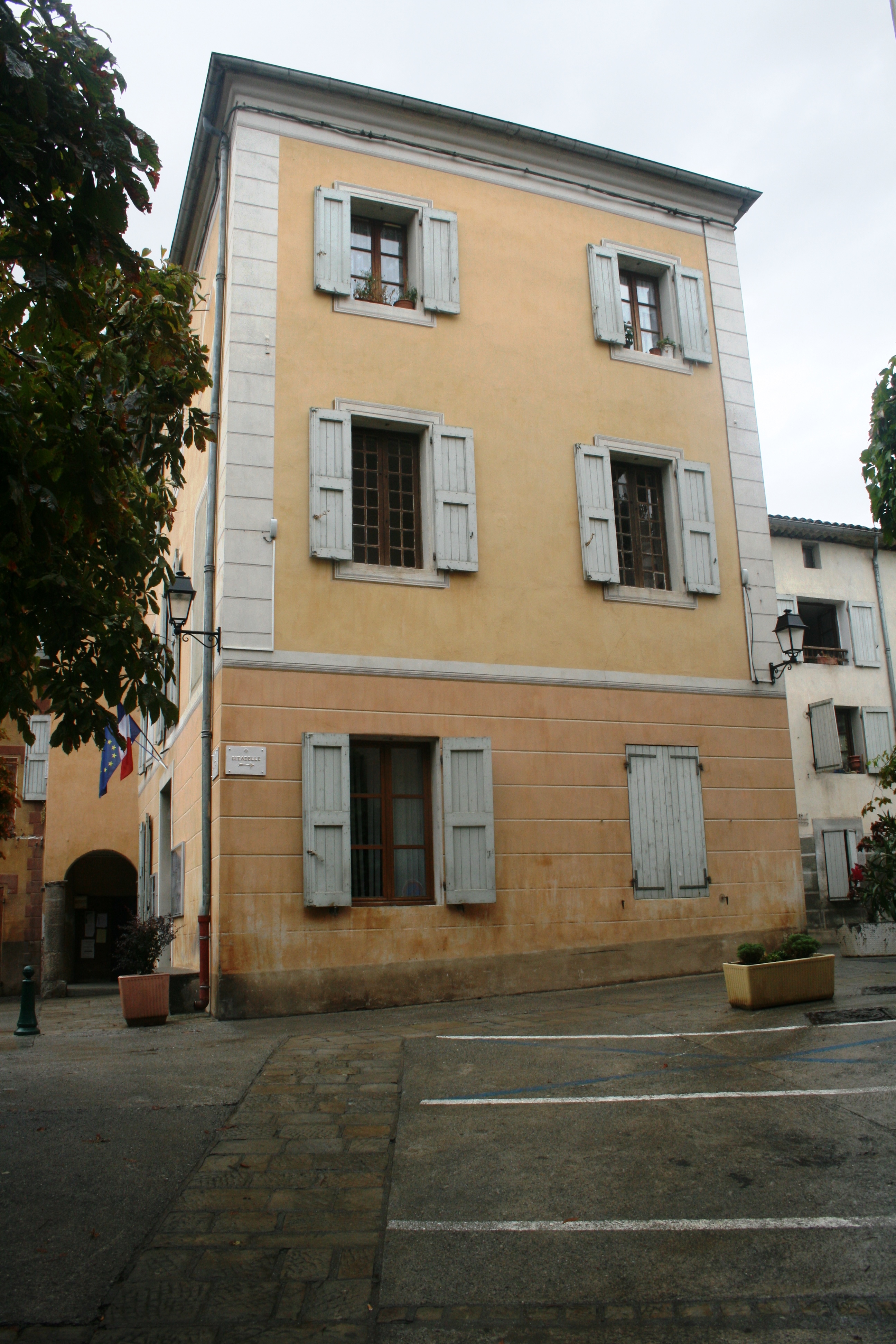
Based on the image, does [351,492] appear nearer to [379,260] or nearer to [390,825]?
[379,260]

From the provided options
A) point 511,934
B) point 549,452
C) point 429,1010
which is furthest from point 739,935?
point 549,452

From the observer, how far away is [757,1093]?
5.63 metres

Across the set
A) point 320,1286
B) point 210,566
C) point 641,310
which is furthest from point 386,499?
point 320,1286

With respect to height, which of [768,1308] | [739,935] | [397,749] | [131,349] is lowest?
[768,1308]

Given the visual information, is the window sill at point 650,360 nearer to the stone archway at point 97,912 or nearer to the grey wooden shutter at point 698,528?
the grey wooden shutter at point 698,528

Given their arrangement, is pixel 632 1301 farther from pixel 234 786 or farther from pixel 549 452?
pixel 549 452

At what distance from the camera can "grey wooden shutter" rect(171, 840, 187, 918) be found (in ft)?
40.0

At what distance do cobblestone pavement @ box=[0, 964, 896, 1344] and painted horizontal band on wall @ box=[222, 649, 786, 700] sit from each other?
16.5 ft

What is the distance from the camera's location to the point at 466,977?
1037cm

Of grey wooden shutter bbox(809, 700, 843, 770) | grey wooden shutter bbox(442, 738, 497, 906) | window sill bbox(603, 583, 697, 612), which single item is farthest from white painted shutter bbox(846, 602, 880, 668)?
grey wooden shutter bbox(442, 738, 497, 906)

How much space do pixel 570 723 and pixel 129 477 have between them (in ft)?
21.8

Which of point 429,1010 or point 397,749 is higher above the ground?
point 397,749

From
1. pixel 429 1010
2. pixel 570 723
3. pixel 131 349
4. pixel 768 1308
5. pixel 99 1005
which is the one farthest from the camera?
pixel 99 1005

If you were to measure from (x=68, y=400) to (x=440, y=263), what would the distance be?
334 inches
